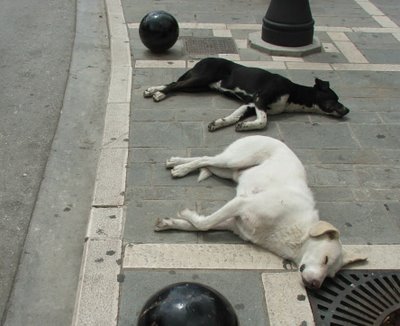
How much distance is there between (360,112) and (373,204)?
1.82 m

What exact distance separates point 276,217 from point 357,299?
0.71m

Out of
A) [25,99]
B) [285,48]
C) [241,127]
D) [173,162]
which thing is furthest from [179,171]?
[285,48]

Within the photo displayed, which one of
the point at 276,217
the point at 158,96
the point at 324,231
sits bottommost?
the point at 158,96

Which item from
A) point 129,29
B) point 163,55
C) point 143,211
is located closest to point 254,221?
point 143,211

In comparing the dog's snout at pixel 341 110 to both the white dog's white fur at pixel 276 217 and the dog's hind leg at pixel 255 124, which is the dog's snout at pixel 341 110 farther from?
the white dog's white fur at pixel 276 217

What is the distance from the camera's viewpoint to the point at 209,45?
24.6 ft

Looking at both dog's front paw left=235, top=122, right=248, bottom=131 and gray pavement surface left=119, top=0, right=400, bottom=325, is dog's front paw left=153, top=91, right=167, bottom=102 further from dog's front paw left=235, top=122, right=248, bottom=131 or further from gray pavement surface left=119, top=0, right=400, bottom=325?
dog's front paw left=235, top=122, right=248, bottom=131

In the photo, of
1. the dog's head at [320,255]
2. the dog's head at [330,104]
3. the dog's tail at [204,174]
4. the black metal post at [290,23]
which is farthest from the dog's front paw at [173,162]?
the black metal post at [290,23]

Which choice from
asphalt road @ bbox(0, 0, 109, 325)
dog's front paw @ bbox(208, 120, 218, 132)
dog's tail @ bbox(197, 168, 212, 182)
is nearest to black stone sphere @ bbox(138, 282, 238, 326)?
asphalt road @ bbox(0, 0, 109, 325)

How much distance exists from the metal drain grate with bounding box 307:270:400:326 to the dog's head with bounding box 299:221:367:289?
4.6 inches

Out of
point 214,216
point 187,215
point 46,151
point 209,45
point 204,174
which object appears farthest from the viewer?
point 209,45

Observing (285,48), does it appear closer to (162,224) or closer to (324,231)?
(162,224)

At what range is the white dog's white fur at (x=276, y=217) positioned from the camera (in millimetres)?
3311

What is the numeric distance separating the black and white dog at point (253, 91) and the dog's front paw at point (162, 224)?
1.64 meters
